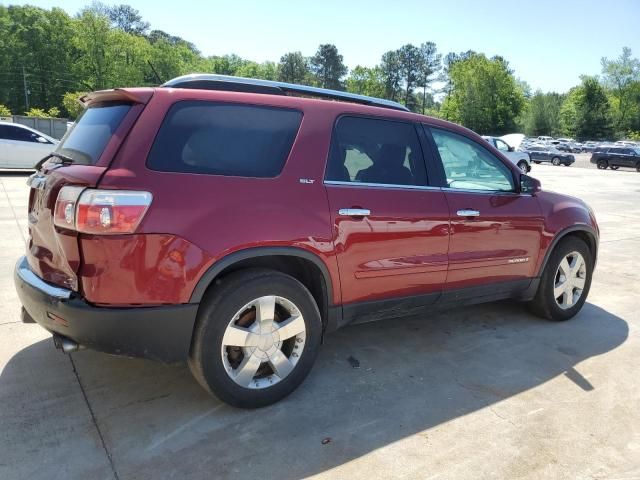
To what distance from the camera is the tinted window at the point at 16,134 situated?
14734 millimetres

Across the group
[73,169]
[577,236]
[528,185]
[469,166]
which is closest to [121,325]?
[73,169]

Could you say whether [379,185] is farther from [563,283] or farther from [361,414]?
[563,283]

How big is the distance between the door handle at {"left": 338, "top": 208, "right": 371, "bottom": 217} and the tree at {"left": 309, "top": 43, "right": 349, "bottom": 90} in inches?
4371

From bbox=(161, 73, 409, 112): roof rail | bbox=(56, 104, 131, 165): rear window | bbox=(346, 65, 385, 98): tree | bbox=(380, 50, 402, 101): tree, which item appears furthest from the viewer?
bbox=(380, 50, 402, 101): tree

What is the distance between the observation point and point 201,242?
252cm

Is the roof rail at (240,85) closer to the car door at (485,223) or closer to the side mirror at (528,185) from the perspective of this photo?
the car door at (485,223)

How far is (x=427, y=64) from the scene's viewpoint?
108812mm

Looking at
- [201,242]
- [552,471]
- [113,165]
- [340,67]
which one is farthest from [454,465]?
[340,67]

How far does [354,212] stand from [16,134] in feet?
50.6

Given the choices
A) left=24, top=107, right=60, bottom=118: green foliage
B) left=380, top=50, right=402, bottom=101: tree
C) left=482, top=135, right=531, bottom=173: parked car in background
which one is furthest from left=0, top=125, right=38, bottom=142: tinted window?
left=380, top=50, right=402, bottom=101: tree

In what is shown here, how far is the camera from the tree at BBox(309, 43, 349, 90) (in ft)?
361

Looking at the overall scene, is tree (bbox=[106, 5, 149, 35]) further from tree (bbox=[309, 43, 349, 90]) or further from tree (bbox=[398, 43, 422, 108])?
tree (bbox=[398, 43, 422, 108])

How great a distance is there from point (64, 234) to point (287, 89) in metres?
1.58

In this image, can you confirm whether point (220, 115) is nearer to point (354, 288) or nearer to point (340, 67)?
point (354, 288)
